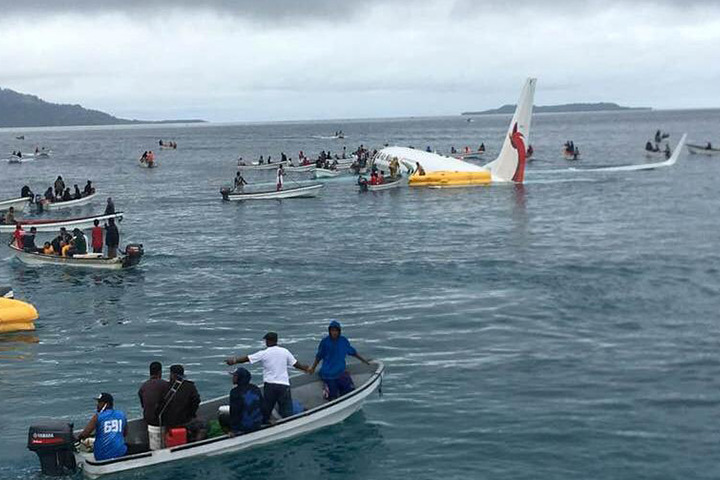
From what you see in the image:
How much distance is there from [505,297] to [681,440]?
13.4 m

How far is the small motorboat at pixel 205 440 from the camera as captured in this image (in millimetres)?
15906

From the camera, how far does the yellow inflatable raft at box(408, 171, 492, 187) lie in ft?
228

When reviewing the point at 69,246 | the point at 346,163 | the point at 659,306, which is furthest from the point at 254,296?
the point at 346,163

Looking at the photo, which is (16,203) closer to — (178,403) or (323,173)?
(323,173)

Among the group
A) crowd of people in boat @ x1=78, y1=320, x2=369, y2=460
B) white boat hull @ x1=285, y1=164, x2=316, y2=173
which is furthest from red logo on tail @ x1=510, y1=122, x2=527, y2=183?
crowd of people in boat @ x1=78, y1=320, x2=369, y2=460

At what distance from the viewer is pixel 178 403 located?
54.0ft

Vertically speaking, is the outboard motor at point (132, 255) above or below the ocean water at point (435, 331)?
above

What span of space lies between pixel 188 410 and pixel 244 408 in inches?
43.8

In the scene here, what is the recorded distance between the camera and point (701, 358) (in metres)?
23.3

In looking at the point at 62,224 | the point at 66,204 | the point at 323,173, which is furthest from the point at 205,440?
the point at 323,173

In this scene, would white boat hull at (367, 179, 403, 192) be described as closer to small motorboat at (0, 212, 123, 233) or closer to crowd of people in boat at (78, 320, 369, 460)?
small motorboat at (0, 212, 123, 233)

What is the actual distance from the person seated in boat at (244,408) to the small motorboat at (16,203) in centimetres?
4720

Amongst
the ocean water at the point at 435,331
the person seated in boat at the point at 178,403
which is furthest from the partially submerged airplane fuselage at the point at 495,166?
the person seated in boat at the point at 178,403

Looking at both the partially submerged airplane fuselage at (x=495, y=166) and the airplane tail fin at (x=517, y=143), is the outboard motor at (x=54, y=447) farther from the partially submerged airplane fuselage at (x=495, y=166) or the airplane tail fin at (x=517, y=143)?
the partially submerged airplane fuselage at (x=495, y=166)
